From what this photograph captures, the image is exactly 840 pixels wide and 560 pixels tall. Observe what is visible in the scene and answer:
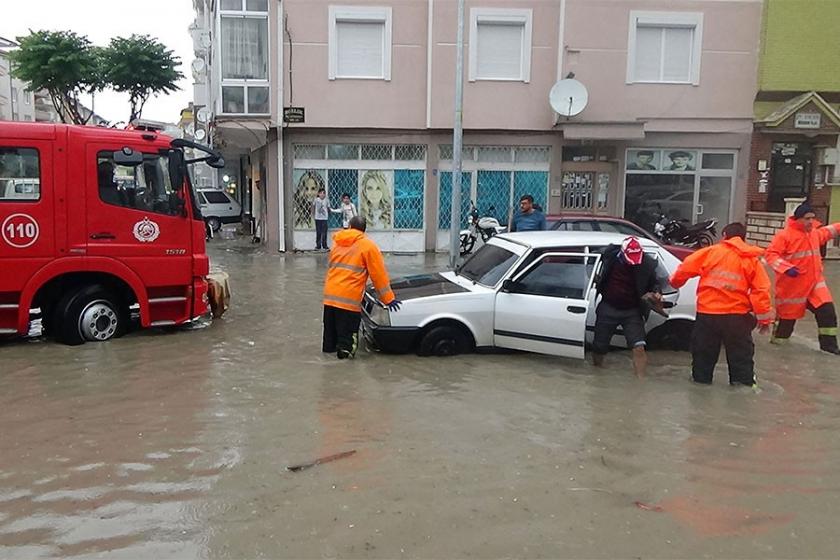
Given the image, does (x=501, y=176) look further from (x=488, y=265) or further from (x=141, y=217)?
(x=141, y=217)

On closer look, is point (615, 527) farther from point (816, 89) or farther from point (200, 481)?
point (816, 89)

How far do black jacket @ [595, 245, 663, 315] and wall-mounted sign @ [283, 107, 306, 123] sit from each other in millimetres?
12660

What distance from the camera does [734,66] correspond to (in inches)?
764

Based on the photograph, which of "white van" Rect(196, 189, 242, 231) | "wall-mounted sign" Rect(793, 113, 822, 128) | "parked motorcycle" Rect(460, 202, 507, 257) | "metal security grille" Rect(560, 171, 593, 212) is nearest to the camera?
"parked motorcycle" Rect(460, 202, 507, 257)

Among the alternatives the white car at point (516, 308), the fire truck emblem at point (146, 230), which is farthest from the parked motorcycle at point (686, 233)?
the fire truck emblem at point (146, 230)

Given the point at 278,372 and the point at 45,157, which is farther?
the point at 45,157

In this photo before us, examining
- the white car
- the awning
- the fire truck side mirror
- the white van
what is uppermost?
the awning

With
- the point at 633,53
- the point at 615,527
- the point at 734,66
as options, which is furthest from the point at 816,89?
the point at 615,527

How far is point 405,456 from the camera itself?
5.23 meters

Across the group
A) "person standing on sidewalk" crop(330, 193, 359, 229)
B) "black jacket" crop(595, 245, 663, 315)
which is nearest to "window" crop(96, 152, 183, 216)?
"black jacket" crop(595, 245, 663, 315)

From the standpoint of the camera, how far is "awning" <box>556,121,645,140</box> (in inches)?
734

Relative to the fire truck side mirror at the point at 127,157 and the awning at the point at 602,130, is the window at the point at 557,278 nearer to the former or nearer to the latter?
the fire truck side mirror at the point at 127,157

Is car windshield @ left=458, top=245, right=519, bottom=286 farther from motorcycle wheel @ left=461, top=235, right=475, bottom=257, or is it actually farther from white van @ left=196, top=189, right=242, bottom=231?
white van @ left=196, top=189, right=242, bottom=231

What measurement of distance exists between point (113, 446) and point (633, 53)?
56.7 ft
